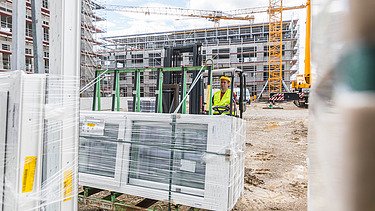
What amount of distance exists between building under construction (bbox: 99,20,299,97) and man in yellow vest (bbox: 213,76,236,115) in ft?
118

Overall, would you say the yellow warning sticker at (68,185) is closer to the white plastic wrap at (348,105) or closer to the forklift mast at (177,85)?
the white plastic wrap at (348,105)

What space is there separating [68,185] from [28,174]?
229 mm

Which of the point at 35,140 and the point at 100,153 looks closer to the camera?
the point at 35,140

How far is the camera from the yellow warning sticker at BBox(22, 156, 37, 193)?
147 centimetres

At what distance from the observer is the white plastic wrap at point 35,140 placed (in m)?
1.47

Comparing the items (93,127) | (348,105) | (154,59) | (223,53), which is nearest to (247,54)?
(223,53)

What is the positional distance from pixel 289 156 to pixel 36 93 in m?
7.33

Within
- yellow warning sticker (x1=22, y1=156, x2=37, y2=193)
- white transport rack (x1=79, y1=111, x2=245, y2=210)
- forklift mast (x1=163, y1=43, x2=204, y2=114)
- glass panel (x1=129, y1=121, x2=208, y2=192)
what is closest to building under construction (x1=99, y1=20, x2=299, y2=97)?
forklift mast (x1=163, y1=43, x2=204, y2=114)

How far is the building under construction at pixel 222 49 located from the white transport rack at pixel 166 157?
124ft

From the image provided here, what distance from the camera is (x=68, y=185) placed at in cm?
164

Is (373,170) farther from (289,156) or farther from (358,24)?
(289,156)

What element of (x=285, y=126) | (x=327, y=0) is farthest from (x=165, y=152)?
(x=285, y=126)

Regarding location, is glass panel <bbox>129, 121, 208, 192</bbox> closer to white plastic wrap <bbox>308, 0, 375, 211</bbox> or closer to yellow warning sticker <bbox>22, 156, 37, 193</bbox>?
yellow warning sticker <bbox>22, 156, 37, 193</bbox>

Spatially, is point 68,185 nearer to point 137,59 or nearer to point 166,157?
point 166,157
